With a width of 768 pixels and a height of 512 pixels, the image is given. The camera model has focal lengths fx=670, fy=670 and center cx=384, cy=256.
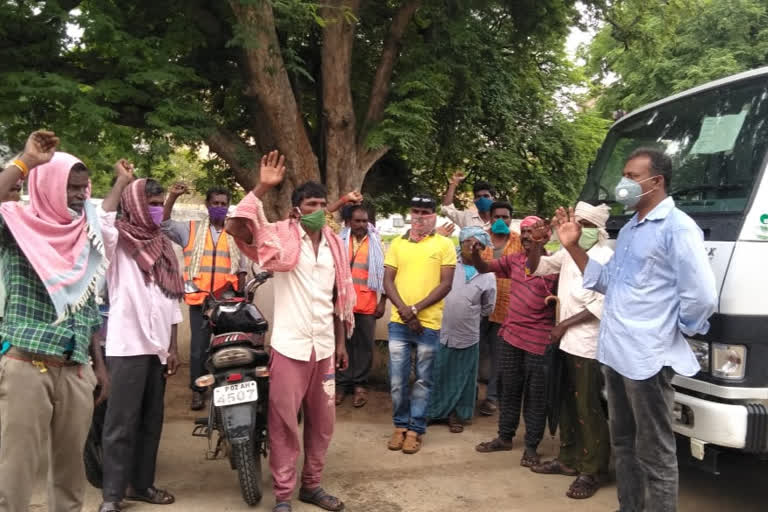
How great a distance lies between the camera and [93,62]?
7.65 m

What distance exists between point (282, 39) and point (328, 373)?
236 inches

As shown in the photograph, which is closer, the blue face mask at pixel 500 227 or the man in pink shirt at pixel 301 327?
the man in pink shirt at pixel 301 327

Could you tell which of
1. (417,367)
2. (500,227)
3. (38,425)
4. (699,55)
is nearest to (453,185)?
(500,227)

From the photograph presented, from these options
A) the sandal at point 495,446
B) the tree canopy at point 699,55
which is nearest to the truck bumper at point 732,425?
the sandal at point 495,446

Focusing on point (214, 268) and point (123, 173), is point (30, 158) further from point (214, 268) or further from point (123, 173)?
point (214, 268)

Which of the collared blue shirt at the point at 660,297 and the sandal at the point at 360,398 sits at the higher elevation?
the collared blue shirt at the point at 660,297

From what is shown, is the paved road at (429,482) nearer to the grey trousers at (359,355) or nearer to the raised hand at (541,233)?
the grey trousers at (359,355)

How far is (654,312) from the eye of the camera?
331 centimetres

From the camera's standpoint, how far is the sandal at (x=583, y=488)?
442cm

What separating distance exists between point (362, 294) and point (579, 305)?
2636 millimetres

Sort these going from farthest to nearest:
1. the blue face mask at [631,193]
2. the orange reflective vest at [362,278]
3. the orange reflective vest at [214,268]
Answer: the orange reflective vest at [362,278]
the orange reflective vest at [214,268]
the blue face mask at [631,193]

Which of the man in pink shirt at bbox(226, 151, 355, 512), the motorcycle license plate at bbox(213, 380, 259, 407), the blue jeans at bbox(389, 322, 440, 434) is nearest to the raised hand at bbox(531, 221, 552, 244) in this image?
the blue jeans at bbox(389, 322, 440, 434)

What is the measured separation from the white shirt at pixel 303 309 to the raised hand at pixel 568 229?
56.7 inches

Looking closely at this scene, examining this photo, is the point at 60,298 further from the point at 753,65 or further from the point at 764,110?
the point at 753,65
